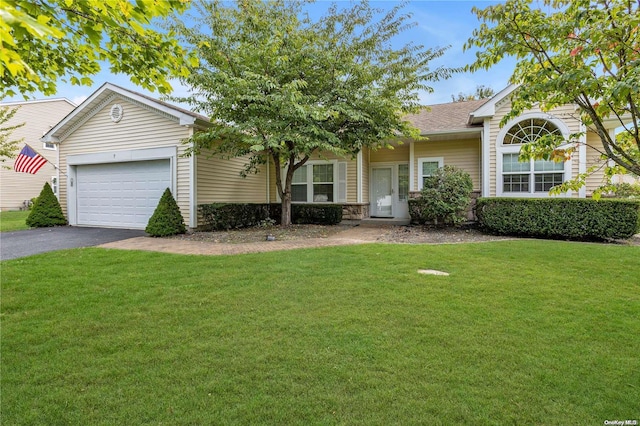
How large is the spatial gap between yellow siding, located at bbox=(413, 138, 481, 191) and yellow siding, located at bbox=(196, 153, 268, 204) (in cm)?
636

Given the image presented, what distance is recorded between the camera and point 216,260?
625 cm

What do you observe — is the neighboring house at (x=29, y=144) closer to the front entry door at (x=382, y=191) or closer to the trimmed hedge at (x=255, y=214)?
the trimmed hedge at (x=255, y=214)

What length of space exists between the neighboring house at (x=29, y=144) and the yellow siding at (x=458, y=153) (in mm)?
20526

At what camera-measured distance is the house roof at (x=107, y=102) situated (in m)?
10.2

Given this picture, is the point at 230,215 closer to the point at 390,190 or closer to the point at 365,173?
the point at 365,173

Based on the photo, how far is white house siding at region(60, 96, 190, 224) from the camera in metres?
10.5

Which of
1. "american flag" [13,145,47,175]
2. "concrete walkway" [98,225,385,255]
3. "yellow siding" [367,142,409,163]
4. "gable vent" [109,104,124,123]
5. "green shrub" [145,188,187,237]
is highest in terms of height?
"gable vent" [109,104,124,123]

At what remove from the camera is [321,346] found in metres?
2.98

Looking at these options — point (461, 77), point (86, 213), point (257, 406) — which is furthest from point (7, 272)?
point (461, 77)

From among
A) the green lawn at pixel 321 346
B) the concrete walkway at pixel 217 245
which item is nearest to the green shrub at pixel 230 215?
the concrete walkway at pixel 217 245

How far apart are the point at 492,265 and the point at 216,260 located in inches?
194

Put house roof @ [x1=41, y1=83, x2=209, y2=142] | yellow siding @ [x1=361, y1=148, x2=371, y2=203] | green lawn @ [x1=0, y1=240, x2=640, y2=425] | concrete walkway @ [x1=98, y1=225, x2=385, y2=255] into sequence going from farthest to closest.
Answer: yellow siding @ [x1=361, y1=148, x2=371, y2=203] → house roof @ [x1=41, y1=83, x2=209, y2=142] → concrete walkway @ [x1=98, y1=225, x2=385, y2=255] → green lawn @ [x1=0, y1=240, x2=640, y2=425]

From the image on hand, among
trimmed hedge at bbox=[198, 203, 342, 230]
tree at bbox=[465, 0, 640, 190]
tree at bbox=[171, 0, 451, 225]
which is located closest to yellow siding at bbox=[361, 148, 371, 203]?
trimmed hedge at bbox=[198, 203, 342, 230]

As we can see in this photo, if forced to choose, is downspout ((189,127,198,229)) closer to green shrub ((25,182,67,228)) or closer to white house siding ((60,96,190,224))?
white house siding ((60,96,190,224))
